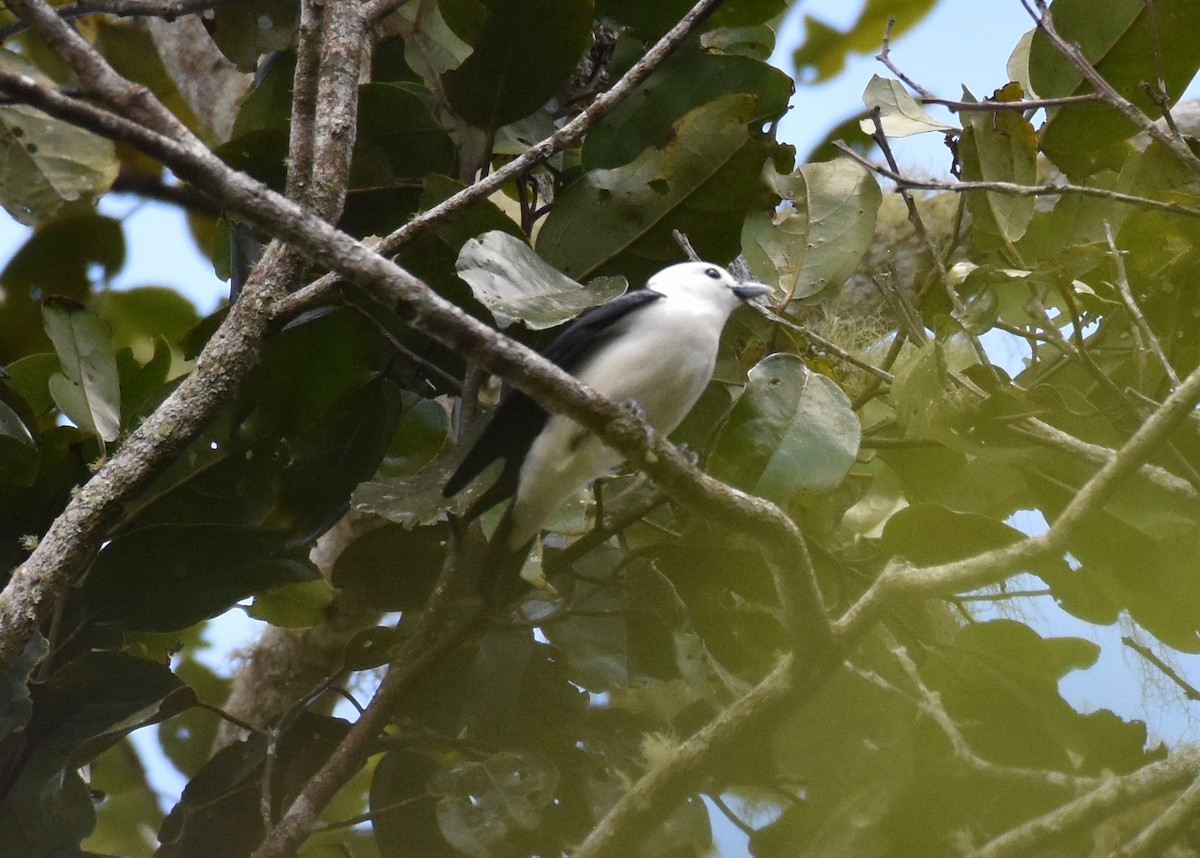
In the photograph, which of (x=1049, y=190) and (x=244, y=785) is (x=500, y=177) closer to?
(x=1049, y=190)

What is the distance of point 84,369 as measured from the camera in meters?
1.81

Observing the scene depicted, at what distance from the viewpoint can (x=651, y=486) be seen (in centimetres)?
178

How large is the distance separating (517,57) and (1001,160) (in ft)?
2.53

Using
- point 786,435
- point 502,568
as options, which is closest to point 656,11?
point 786,435

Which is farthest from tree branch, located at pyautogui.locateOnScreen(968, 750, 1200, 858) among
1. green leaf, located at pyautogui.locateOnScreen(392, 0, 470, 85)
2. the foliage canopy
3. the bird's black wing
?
green leaf, located at pyautogui.locateOnScreen(392, 0, 470, 85)

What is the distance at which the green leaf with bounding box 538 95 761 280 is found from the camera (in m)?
1.78

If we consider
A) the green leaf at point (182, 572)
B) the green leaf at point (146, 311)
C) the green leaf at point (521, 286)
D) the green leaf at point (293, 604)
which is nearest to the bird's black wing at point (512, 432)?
the green leaf at point (521, 286)

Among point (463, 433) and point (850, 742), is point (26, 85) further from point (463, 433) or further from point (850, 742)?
point (850, 742)

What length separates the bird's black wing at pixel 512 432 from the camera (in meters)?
1.64

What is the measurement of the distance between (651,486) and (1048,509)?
0.56 m

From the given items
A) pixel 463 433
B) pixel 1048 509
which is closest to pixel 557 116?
pixel 463 433

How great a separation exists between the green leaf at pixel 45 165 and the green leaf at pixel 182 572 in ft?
2.45

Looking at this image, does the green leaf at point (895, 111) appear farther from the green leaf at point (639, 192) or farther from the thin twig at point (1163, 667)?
the thin twig at point (1163, 667)

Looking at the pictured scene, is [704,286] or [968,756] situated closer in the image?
[968,756]
